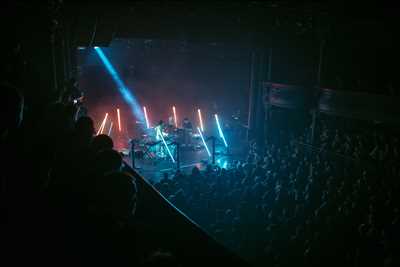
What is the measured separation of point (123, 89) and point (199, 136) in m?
5.98

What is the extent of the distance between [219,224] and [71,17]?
589 centimetres

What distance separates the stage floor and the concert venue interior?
0.13 meters

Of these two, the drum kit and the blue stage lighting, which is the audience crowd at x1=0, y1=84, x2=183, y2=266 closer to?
the drum kit

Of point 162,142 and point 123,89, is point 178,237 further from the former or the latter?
point 123,89

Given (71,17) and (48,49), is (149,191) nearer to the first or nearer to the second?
(48,49)

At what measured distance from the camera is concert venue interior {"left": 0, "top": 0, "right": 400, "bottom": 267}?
2131 mm

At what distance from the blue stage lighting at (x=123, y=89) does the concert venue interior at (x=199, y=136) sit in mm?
85

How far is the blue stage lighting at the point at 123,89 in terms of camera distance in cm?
2081

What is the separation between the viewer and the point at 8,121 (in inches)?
70.7

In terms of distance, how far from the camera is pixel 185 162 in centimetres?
1467

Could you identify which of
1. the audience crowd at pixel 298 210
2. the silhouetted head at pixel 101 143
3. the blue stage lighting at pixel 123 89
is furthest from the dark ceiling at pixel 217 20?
the blue stage lighting at pixel 123 89

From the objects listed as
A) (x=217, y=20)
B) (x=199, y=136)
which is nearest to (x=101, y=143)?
(x=217, y=20)

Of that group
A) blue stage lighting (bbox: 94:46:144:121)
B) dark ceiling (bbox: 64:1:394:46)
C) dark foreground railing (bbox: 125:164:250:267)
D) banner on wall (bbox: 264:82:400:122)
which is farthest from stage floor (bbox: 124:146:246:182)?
dark foreground railing (bbox: 125:164:250:267)

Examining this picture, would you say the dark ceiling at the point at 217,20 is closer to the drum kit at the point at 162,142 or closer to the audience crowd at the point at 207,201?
the audience crowd at the point at 207,201
